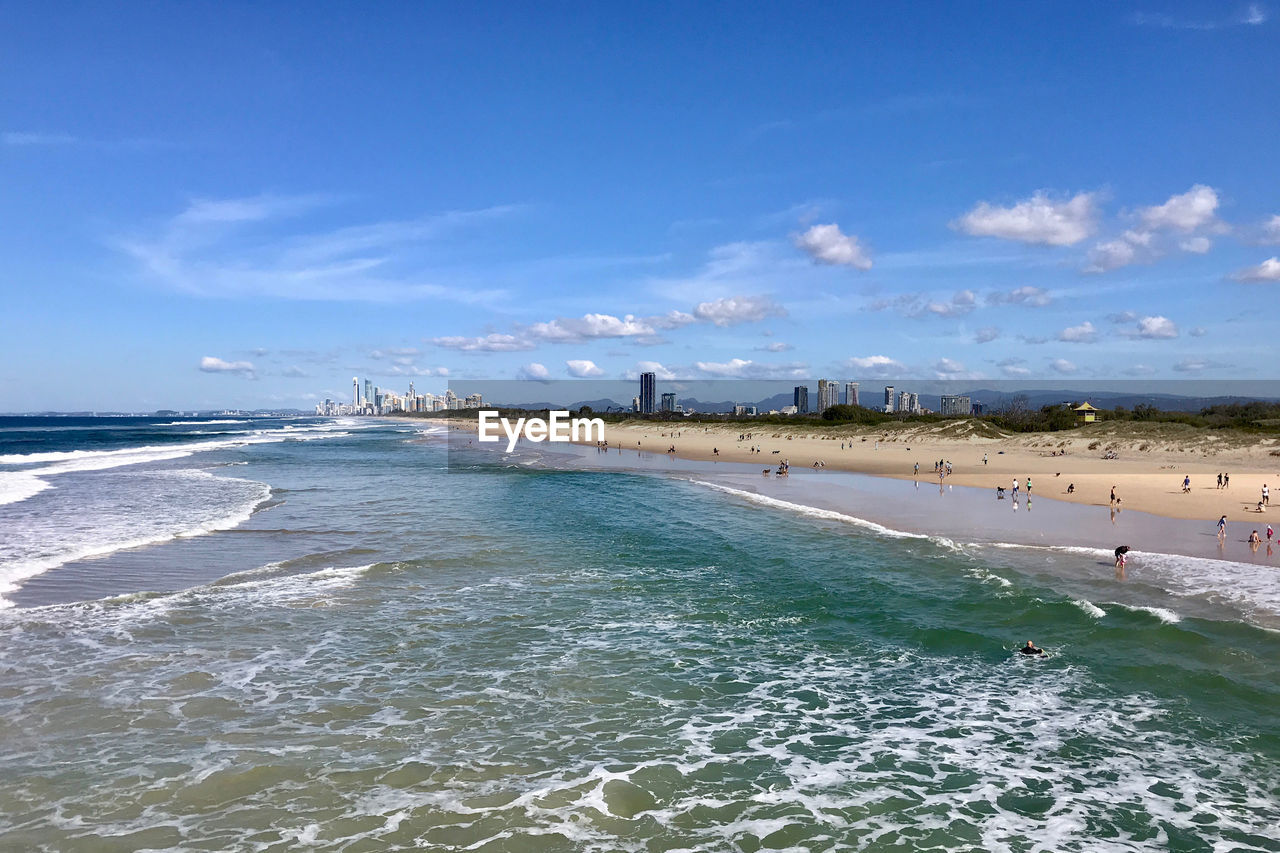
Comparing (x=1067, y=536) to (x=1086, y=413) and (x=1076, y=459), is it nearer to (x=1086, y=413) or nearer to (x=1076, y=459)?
(x=1076, y=459)

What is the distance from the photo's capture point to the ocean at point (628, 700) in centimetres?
759

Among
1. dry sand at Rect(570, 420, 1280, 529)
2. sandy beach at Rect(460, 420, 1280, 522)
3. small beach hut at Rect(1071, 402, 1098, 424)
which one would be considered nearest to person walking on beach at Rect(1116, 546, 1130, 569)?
sandy beach at Rect(460, 420, 1280, 522)

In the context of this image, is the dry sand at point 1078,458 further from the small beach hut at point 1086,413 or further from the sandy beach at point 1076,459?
the small beach hut at point 1086,413

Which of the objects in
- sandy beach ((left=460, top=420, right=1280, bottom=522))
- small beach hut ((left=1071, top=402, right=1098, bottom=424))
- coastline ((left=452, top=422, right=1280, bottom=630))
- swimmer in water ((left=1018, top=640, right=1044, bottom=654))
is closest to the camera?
swimmer in water ((left=1018, top=640, right=1044, bottom=654))

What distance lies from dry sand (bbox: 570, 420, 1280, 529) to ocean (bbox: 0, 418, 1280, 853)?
15546 millimetres

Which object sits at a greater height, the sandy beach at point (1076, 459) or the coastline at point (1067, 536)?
the sandy beach at point (1076, 459)

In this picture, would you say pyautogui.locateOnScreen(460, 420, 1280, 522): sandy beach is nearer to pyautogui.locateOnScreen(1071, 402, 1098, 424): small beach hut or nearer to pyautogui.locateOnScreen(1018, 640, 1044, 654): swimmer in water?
pyautogui.locateOnScreen(1071, 402, 1098, 424): small beach hut

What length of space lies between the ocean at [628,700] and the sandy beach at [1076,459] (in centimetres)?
1563

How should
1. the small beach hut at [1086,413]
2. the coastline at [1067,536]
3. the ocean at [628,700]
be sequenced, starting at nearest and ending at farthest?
the ocean at [628,700], the coastline at [1067,536], the small beach hut at [1086,413]

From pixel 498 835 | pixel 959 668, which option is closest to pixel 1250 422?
pixel 959 668

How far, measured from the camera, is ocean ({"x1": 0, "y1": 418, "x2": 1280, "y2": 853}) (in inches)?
299

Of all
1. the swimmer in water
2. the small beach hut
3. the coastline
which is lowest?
the swimmer in water

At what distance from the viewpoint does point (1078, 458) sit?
53.6 meters

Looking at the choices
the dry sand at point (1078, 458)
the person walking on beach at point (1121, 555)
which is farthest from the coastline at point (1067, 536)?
the dry sand at point (1078, 458)
